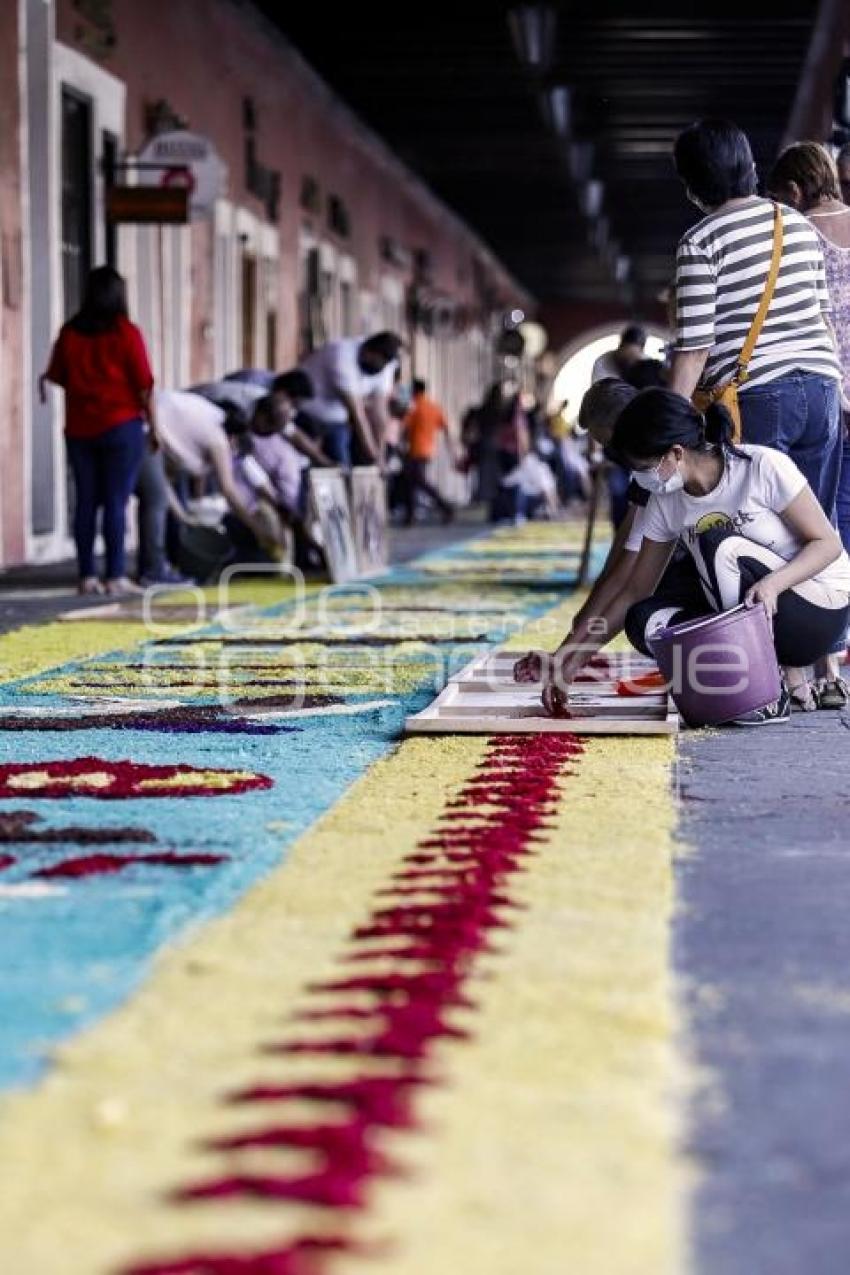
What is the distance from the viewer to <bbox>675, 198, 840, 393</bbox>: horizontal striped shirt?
545 cm

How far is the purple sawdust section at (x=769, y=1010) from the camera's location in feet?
6.12

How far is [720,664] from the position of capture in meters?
4.85

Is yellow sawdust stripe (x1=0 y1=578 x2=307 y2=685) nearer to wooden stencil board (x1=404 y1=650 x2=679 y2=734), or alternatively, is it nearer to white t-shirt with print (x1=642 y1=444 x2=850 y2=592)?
wooden stencil board (x1=404 y1=650 x2=679 y2=734)

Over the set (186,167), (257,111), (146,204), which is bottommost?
(146,204)

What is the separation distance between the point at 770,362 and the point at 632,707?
0.95m

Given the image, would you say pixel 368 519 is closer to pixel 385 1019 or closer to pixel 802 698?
pixel 802 698

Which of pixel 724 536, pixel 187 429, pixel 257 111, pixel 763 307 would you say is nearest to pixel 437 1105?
pixel 724 536

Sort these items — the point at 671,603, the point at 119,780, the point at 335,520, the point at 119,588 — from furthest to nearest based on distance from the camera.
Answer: the point at 335,520 < the point at 119,588 < the point at 671,603 < the point at 119,780

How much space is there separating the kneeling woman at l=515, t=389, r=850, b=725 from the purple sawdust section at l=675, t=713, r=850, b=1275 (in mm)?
697

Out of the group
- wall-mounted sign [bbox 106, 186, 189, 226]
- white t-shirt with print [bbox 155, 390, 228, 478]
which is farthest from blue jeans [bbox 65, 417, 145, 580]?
wall-mounted sign [bbox 106, 186, 189, 226]

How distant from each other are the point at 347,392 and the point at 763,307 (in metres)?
6.49

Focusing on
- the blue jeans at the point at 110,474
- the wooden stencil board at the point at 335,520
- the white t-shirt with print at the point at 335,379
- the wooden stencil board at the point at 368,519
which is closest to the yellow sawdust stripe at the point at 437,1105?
the blue jeans at the point at 110,474

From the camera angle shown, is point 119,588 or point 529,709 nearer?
point 529,709

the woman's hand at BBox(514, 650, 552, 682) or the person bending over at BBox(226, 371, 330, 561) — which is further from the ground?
the person bending over at BBox(226, 371, 330, 561)
